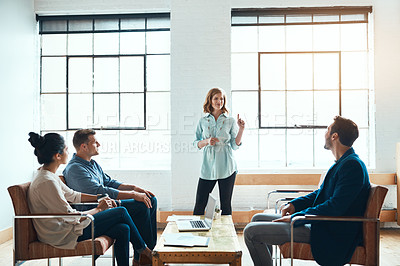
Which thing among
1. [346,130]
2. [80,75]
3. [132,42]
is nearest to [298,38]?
[132,42]

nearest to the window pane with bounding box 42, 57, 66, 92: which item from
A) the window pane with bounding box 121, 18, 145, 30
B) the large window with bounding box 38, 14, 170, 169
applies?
the large window with bounding box 38, 14, 170, 169

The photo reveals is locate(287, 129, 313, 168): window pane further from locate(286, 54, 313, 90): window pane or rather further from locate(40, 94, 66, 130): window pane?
locate(40, 94, 66, 130): window pane

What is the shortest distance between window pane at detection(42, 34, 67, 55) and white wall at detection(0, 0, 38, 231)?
6.5 inches

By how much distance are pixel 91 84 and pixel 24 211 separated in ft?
10.7

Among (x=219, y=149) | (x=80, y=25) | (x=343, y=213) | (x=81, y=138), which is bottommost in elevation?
(x=343, y=213)

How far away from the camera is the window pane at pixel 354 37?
5488 millimetres

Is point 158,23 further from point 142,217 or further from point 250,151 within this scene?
point 142,217

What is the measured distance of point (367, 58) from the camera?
547 centimetres

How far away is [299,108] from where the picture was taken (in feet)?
18.2

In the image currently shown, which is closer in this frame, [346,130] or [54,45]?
[346,130]

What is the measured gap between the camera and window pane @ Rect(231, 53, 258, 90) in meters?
5.59

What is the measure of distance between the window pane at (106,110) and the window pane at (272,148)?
84.4 inches

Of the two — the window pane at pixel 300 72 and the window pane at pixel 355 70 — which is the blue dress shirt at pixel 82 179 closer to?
the window pane at pixel 300 72

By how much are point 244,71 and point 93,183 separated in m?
A: 2.98
